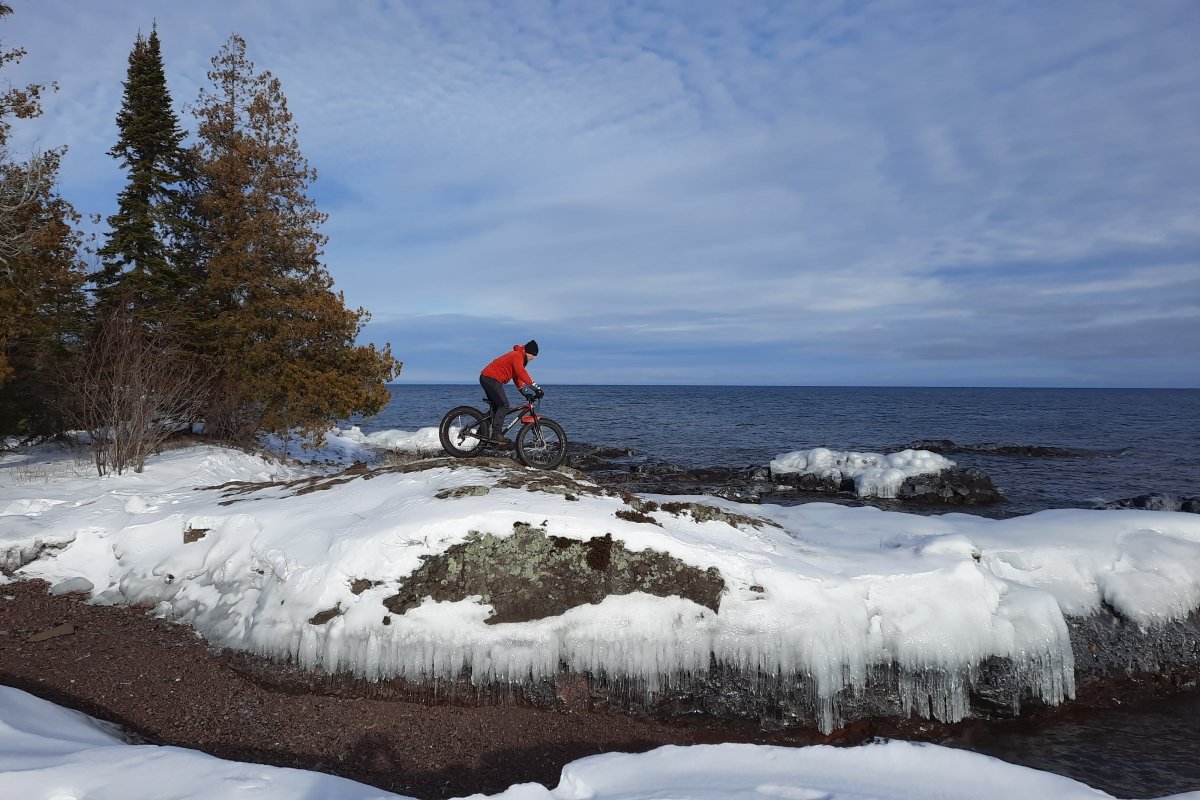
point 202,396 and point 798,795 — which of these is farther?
point 202,396

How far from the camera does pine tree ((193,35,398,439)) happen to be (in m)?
20.9

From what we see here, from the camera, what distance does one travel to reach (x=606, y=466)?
28172mm

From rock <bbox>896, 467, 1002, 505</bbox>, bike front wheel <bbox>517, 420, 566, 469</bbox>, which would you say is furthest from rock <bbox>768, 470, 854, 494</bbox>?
bike front wheel <bbox>517, 420, 566, 469</bbox>

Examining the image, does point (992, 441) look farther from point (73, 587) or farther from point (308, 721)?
point (73, 587)

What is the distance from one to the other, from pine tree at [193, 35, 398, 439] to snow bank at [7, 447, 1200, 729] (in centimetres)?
1073

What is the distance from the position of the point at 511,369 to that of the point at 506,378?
217 millimetres

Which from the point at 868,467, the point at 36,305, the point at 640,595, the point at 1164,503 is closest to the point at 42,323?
the point at 36,305

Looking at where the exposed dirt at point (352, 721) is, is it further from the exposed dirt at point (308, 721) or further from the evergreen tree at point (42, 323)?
the evergreen tree at point (42, 323)

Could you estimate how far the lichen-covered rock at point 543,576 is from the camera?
791 cm

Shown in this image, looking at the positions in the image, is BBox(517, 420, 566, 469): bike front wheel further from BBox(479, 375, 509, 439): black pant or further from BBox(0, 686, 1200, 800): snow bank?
BBox(0, 686, 1200, 800): snow bank

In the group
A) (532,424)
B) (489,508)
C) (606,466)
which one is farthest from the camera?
(606,466)

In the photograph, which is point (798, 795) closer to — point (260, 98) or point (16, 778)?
point (16, 778)

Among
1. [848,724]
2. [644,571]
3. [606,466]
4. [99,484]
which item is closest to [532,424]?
[644,571]

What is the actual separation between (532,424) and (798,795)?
925cm
